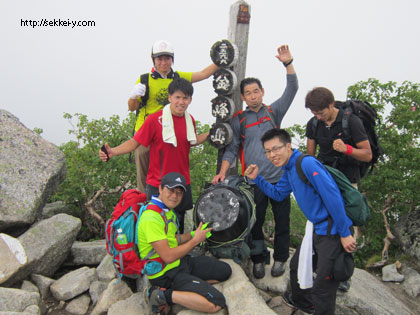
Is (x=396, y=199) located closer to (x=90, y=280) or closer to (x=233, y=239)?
(x=233, y=239)

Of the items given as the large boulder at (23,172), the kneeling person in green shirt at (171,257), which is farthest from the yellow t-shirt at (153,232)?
the large boulder at (23,172)

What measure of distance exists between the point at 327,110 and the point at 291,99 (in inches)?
40.3

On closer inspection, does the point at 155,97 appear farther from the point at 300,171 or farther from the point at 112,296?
the point at 112,296

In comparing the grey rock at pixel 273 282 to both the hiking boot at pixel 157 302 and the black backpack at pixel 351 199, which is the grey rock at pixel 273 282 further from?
the black backpack at pixel 351 199

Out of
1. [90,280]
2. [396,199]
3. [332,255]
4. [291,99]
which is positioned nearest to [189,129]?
[291,99]

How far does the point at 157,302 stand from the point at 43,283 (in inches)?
119

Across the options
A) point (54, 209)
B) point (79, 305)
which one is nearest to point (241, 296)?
point (79, 305)

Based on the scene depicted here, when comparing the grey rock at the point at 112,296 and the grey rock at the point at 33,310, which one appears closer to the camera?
the grey rock at the point at 33,310

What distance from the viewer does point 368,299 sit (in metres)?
5.34

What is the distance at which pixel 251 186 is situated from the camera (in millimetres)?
5465

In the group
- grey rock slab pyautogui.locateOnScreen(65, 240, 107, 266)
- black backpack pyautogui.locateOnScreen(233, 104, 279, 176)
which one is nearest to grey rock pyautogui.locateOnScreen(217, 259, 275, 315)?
black backpack pyautogui.locateOnScreen(233, 104, 279, 176)

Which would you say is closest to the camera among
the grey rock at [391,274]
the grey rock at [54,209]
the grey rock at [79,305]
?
the grey rock at [79,305]

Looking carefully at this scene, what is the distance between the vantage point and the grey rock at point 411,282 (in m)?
6.72

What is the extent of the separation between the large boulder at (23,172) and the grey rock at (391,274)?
7732 millimetres
